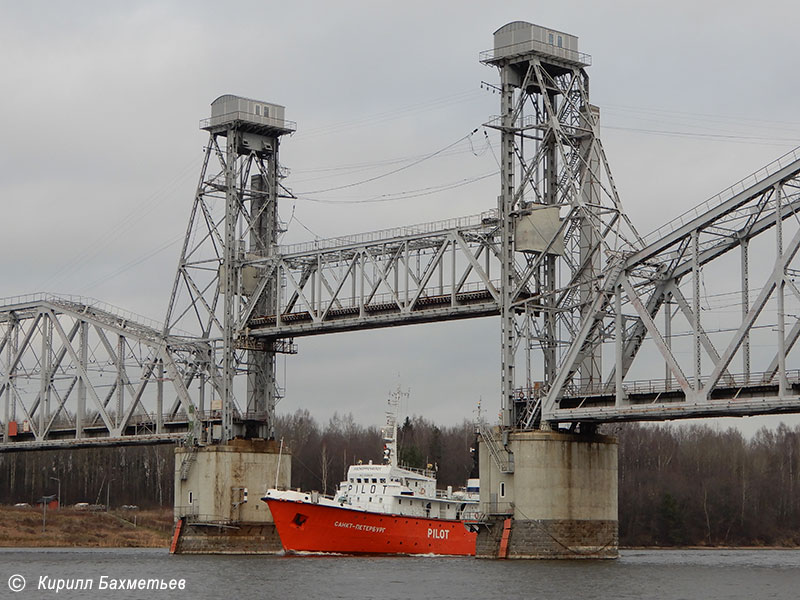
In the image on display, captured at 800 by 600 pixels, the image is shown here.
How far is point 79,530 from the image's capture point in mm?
140750

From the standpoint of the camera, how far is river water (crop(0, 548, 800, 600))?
2446 inches

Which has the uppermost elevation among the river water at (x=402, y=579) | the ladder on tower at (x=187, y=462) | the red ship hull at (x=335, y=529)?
the ladder on tower at (x=187, y=462)

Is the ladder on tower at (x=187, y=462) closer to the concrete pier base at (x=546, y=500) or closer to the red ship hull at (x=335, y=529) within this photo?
the red ship hull at (x=335, y=529)

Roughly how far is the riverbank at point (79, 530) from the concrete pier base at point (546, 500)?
63.0 meters

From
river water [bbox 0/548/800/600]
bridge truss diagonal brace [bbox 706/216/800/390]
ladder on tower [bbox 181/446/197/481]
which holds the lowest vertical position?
river water [bbox 0/548/800/600]

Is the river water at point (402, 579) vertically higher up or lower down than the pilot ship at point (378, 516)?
lower down

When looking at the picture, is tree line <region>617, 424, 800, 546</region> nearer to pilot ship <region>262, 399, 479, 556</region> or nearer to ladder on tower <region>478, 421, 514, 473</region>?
pilot ship <region>262, 399, 479, 556</region>

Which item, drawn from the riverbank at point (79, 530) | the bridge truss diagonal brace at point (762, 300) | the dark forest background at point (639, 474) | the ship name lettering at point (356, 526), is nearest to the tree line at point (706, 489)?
the dark forest background at point (639, 474)

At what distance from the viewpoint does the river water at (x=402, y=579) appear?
62125 mm

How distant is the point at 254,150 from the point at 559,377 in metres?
36.4

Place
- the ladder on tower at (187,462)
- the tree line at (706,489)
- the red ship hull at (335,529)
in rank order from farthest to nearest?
the tree line at (706,489) → the ladder on tower at (187,462) → the red ship hull at (335,529)

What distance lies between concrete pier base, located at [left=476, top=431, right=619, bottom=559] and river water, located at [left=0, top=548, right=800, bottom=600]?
1.68 meters

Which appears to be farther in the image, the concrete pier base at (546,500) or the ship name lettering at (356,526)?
the ship name lettering at (356,526)

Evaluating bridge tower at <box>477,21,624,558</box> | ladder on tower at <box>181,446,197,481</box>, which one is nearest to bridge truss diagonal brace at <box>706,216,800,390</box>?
bridge tower at <box>477,21,624,558</box>
